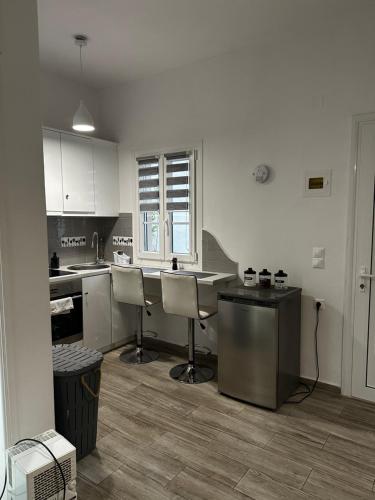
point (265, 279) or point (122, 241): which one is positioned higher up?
point (122, 241)

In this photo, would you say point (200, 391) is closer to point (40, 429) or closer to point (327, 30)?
point (40, 429)

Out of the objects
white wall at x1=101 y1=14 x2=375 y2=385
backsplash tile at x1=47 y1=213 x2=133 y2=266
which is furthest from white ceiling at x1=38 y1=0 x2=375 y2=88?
backsplash tile at x1=47 y1=213 x2=133 y2=266

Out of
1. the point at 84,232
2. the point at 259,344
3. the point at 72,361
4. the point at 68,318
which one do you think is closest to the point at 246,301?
the point at 259,344

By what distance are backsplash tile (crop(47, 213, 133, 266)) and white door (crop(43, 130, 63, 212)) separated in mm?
441

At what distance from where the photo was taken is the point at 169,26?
3016 millimetres

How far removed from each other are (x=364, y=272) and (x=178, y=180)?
81.9 inches

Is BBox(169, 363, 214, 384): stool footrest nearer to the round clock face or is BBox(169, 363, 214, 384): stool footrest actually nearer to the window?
the window

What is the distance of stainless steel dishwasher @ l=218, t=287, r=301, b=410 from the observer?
9.18 feet

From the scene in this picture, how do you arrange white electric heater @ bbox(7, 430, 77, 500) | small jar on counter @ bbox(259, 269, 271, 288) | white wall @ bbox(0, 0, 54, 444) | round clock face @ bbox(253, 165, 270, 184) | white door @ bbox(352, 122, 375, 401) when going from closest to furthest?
white electric heater @ bbox(7, 430, 77, 500) → white wall @ bbox(0, 0, 54, 444) → white door @ bbox(352, 122, 375, 401) → small jar on counter @ bbox(259, 269, 271, 288) → round clock face @ bbox(253, 165, 270, 184)

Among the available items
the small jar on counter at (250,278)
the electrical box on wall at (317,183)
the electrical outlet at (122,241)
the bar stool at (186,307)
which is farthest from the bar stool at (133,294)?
the electrical box on wall at (317,183)

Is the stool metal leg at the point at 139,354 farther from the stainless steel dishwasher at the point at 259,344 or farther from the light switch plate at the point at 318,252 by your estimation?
the light switch plate at the point at 318,252

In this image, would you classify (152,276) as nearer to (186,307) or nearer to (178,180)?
(186,307)

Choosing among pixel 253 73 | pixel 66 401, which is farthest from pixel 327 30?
pixel 66 401

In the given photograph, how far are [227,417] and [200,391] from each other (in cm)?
45
